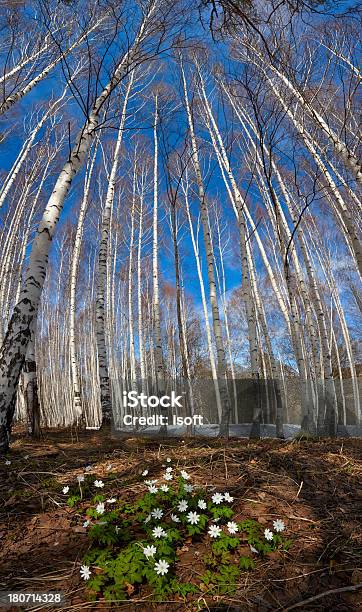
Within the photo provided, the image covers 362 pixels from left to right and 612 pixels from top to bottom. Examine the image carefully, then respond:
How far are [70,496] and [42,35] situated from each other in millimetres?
10428

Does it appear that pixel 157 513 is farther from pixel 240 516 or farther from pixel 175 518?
pixel 240 516

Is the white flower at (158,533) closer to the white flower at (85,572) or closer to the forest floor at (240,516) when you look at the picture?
the forest floor at (240,516)

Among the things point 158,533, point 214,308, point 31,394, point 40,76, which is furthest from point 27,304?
point 40,76

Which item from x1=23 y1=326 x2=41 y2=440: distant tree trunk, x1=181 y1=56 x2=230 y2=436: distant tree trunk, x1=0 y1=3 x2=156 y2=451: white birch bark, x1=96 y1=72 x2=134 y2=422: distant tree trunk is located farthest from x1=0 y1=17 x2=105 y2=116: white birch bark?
x1=23 y1=326 x2=41 y2=440: distant tree trunk

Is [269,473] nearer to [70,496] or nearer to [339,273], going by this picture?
[70,496]

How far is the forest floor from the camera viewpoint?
4.46 feet

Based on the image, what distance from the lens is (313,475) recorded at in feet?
8.34

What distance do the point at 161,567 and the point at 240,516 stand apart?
61cm

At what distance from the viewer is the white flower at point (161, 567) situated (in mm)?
1399

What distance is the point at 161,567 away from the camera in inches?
56.0

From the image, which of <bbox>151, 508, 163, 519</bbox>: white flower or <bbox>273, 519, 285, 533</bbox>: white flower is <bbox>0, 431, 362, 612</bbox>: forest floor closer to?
<bbox>273, 519, 285, 533</bbox>: white flower

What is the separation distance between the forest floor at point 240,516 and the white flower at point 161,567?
10 cm

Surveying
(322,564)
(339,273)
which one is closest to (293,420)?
(339,273)

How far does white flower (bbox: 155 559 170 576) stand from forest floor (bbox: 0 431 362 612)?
0.10 metres
